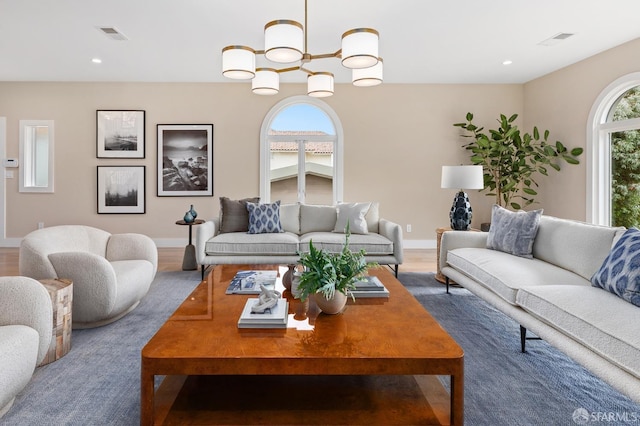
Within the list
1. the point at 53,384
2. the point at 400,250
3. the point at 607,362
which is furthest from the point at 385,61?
A: the point at 53,384

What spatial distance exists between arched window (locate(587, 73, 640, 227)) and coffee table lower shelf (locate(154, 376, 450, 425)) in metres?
4.35

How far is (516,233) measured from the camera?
3.16 meters

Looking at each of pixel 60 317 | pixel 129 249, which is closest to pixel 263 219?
pixel 129 249

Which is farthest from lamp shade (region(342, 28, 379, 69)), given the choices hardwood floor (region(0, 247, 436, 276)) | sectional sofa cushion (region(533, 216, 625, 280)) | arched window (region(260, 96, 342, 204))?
arched window (region(260, 96, 342, 204))

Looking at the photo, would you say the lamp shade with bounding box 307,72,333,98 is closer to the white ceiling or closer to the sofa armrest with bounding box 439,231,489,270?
the white ceiling

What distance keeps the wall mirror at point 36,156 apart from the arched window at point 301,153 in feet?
11.1

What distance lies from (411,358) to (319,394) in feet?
1.49

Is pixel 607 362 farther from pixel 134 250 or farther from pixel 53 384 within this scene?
pixel 134 250

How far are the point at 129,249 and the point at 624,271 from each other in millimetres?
3484

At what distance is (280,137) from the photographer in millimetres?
6051

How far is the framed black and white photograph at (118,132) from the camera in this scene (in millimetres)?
5938

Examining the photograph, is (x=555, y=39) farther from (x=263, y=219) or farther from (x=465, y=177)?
(x=263, y=219)

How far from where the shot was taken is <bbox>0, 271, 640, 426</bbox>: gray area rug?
5.48 ft

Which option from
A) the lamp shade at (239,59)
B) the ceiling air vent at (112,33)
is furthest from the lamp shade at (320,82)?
the ceiling air vent at (112,33)
